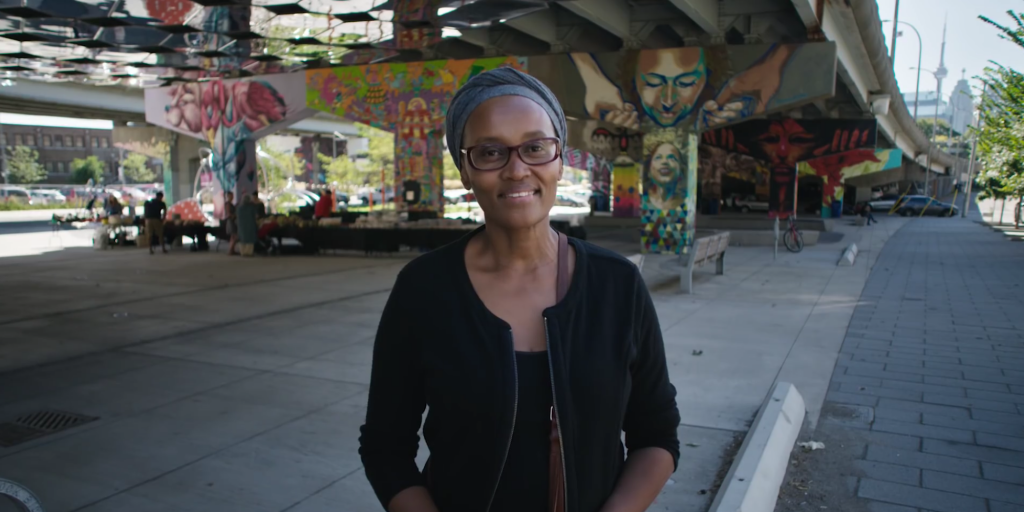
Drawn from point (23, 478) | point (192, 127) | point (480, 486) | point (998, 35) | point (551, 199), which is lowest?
point (23, 478)

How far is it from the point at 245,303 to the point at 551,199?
10.1 meters

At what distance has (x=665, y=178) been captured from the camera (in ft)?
57.3

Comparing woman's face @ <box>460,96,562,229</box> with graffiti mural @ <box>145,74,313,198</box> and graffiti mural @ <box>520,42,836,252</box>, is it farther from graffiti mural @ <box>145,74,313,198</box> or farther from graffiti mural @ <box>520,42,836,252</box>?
graffiti mural @ <box>145,74,313,198</box>

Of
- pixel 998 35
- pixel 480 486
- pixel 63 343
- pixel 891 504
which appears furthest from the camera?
pixel 998 35

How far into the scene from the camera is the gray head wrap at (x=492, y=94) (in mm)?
1859

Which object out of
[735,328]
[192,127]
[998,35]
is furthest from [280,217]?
[998,35]

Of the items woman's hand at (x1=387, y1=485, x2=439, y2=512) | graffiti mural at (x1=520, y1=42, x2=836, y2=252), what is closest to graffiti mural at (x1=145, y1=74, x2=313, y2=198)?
graffiti mural at (x1=520, y1=42, x2=836, y2=252)

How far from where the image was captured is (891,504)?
4328mm

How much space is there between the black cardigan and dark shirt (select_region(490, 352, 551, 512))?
4 centimetres

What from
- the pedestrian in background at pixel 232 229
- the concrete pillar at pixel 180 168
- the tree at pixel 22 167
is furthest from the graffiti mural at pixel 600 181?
the tree at pixel 22 167

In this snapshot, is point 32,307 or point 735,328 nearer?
point 735,328

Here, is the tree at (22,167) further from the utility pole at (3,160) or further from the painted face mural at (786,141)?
the painted face mural at (786,141)

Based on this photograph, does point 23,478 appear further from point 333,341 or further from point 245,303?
point 245,303

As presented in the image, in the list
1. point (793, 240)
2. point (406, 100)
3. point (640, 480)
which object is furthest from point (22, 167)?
point (640, 480)
